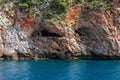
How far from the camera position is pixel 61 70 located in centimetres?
3053

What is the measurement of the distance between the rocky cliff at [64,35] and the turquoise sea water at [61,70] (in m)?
1.80

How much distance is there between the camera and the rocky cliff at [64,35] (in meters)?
36.5

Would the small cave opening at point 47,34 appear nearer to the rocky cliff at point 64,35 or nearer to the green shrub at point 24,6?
the rocky cliff at point 64,35

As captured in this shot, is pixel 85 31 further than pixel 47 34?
No

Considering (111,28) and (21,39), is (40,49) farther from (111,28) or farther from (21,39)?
(111,28)

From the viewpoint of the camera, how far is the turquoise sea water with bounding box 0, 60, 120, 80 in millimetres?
27078

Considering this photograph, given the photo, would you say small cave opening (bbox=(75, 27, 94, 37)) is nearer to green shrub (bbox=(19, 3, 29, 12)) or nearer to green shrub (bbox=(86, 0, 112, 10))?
green shrub (bbox=(86, 0, 112, 10))

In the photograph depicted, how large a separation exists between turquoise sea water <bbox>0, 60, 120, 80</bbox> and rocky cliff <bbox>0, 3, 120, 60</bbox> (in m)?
1.80

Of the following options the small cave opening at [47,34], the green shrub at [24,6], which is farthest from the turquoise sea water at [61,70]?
the green shrub at [24,6]

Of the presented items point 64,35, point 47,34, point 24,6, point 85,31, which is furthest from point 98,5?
point 24,6

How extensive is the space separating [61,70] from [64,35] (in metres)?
7.58

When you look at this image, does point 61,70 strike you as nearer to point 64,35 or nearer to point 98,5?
point 64,35

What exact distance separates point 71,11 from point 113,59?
776 centimetres

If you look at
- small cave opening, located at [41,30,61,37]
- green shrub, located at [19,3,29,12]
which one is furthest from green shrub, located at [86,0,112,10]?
green shrub, located at [19,3,29,12]
